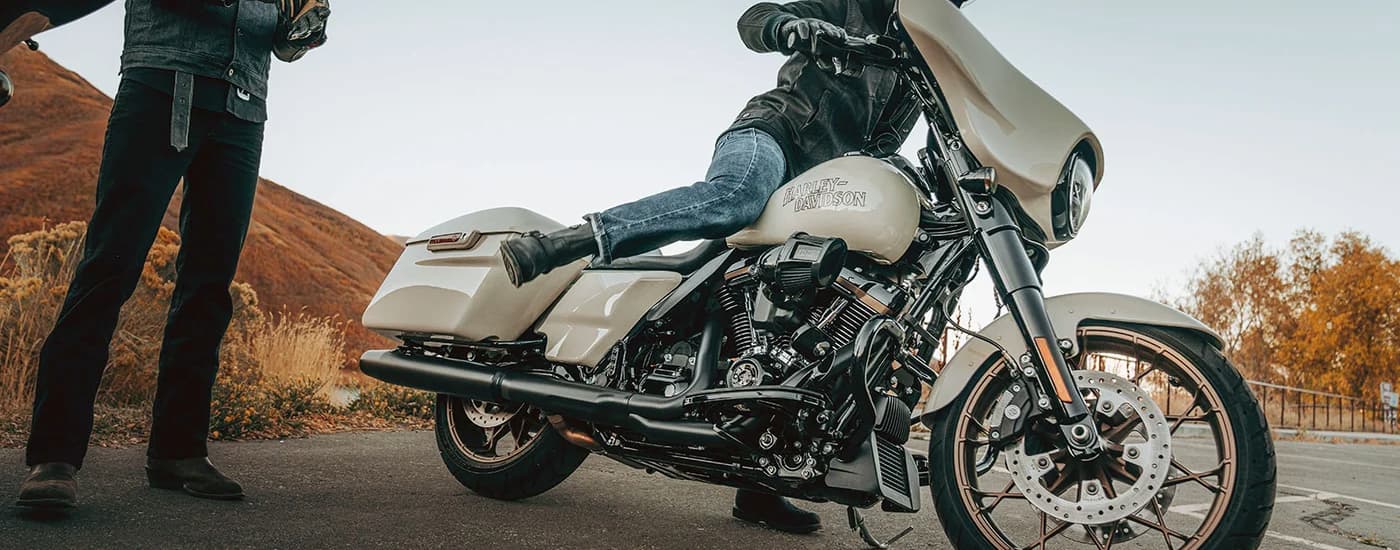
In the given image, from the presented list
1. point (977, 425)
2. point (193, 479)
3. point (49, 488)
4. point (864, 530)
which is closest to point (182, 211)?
point (193, 479)

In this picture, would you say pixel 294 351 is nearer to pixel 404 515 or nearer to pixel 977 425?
pixel 404 515

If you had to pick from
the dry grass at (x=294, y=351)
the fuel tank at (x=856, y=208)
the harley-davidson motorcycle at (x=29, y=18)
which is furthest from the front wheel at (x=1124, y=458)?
the dry grass at (x=294, y=351)

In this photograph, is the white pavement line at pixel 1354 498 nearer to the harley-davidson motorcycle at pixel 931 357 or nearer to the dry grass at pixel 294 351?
the harley-davidson motorcycle at pixel 931 357

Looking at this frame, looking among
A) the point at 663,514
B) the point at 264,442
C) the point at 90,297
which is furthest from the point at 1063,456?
the point at 264,442

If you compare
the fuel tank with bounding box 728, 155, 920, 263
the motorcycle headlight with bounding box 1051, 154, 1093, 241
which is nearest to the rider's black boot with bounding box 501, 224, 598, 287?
the fuel tank with bounding box 728, 155, 920, 263

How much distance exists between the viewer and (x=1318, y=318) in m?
34.1

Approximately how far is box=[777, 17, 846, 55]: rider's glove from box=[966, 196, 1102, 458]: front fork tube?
2.10ft

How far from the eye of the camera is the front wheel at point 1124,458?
2.24 metres

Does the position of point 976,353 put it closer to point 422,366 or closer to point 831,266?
point 831,266

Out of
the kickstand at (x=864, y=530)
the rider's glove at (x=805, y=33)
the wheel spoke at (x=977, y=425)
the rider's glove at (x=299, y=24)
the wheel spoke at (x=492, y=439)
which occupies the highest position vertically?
the rider's glove at (x=299, y=24)

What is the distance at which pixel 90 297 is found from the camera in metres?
2.98

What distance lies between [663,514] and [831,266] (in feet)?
4.84

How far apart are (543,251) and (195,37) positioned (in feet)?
4.97

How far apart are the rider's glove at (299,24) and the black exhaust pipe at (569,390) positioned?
1.22 metres
